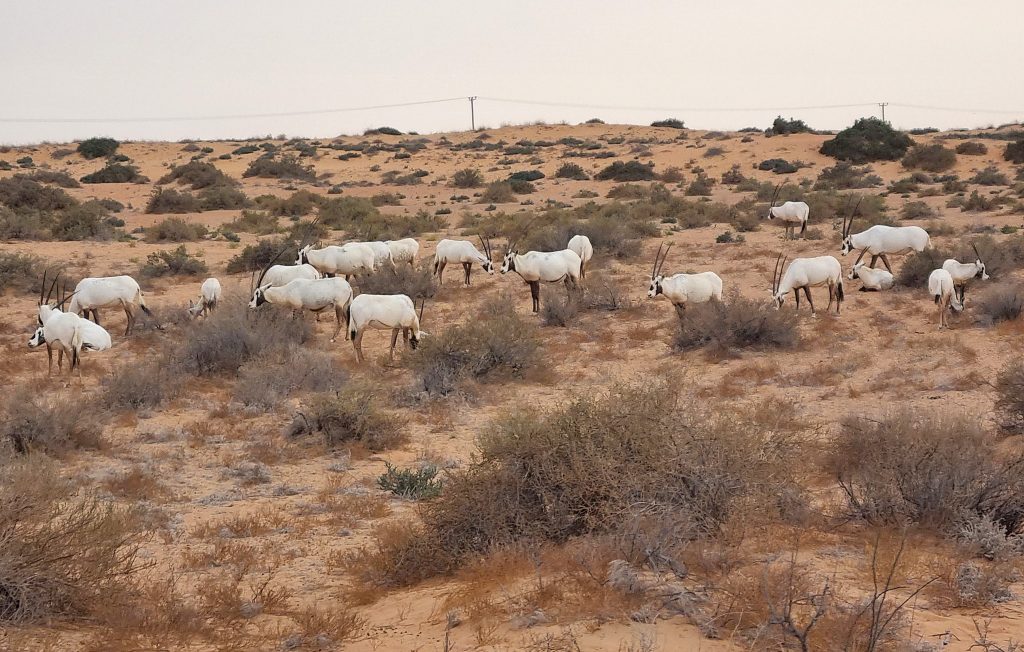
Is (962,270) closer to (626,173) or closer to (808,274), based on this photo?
(808,274)

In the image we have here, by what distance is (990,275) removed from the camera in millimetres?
16203

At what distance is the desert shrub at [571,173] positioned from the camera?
4259 cm

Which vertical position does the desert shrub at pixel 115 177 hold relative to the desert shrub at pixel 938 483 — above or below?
above

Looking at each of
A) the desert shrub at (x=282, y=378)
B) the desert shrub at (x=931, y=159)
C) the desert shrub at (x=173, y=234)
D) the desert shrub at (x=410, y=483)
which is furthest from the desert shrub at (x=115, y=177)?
the desert shrub at (x=410, y=483)

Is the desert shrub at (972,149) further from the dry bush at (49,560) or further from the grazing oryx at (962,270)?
the dry bush at (49,560)

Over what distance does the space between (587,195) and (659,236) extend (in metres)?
11.9

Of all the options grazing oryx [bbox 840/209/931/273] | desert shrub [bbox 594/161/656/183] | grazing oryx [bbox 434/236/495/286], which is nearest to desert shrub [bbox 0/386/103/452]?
grazing oryx [bbox 434/236/495/286]

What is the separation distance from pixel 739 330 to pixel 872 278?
16.4ft

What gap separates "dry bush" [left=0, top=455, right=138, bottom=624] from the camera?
455 cm

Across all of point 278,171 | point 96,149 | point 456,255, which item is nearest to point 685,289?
point 456,255

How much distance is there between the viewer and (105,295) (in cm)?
1458

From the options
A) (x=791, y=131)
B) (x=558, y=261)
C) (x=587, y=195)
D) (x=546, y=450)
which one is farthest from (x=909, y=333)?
(x=791, y=131)

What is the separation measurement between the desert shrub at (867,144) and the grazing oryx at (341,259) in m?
31.3

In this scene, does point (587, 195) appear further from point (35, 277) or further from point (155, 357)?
point (155, 357)
